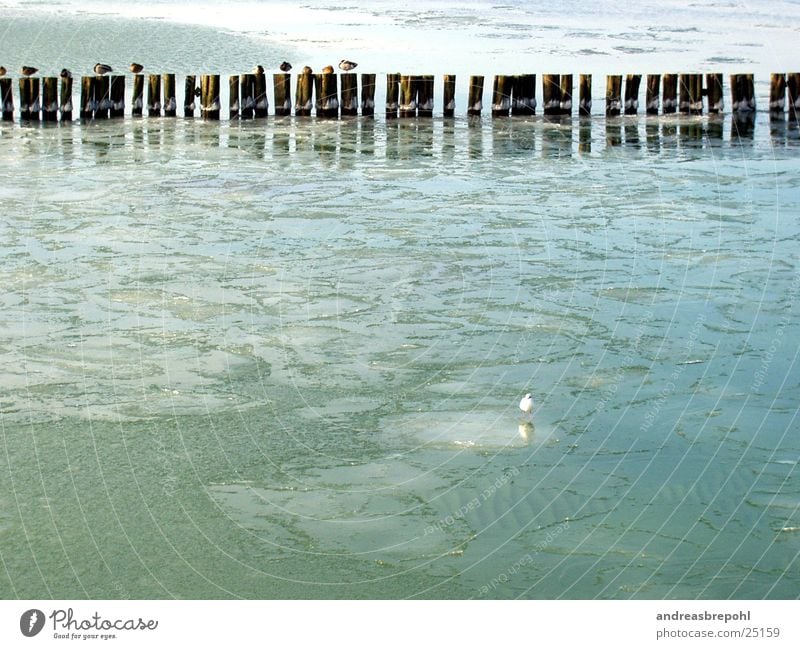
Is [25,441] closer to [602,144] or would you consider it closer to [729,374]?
[729,374]

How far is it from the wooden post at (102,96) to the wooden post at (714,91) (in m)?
12.0

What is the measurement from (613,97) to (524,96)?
5.84ft

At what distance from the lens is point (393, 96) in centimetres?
2486

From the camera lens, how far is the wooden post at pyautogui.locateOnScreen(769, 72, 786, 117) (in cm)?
2516

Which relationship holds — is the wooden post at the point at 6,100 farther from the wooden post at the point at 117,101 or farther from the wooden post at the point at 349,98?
the wooden post at the point at 349,98

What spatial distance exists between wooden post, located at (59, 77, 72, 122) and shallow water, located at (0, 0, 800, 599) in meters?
7.27

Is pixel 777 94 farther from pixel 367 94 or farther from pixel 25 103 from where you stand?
pixel 25 103

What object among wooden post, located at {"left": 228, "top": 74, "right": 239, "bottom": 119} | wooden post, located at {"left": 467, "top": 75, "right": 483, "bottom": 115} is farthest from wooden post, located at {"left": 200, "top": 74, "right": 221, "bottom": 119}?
wooden post, located at {"left": 467, "top": 75, "right": 483, "bottom": 115}

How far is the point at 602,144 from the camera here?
21.4 meters

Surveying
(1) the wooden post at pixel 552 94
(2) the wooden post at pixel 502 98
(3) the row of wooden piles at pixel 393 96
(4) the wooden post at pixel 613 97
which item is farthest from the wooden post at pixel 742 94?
(2) the wooden post at pixel 502 98

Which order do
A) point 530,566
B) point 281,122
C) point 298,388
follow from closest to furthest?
point 530,566
point 298,388
point 281,122

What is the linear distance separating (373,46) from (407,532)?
1325 inches

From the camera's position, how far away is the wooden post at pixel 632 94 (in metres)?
25.1

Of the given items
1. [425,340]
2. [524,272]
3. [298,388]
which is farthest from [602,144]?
[298,388]
